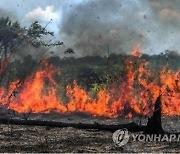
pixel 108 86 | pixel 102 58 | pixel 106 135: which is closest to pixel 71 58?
pixel 102 58

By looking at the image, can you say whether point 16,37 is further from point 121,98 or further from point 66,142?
point 66,142

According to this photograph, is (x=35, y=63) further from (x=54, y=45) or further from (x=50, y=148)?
(x=50, y=148)

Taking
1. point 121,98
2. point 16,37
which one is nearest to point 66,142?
point 121,98

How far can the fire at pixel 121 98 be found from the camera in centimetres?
2408

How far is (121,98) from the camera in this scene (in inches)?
1062

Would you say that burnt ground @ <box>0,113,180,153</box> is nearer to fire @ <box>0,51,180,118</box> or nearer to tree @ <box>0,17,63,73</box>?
fire @ <box>0,51,180,118</box>

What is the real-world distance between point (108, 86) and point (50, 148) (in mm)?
22559

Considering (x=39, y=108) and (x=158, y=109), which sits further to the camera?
(x=39, y=108)

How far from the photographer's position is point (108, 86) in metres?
33.9

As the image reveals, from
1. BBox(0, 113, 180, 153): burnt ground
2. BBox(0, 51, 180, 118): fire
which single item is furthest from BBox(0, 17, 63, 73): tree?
BBox(0, 113, 180, 153): burnt ground

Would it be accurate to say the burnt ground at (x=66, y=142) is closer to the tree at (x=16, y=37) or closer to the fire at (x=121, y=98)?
the fire at (x=121, y=98)

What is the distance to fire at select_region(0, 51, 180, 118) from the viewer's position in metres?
24.1

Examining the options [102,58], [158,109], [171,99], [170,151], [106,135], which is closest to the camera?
[170,151]

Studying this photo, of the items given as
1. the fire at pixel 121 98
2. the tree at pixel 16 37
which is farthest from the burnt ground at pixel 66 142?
the tree at pixel 16 37
